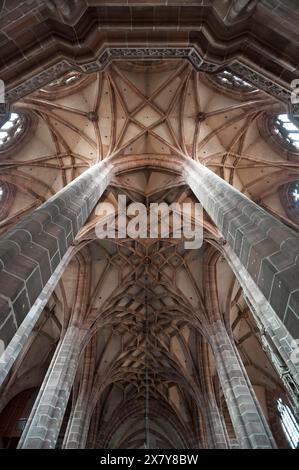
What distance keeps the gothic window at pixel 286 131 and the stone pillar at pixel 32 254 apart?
10.5 m

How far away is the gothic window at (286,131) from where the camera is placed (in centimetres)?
1356

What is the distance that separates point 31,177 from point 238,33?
12.3m

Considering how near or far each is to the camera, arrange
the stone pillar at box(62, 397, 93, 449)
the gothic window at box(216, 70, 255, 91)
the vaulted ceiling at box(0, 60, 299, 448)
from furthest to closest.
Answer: the vaulted ceiling at box(0, 60, 299, 448) → the gothic window at box(216, 70, 255, 91) → the stone pillar at box(62, 397, 93, 449)

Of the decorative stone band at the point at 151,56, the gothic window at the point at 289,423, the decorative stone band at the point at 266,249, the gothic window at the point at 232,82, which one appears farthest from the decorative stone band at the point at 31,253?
the gothic window at the point at 289,423

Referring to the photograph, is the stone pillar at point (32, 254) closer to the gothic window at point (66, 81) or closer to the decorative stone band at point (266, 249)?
the decorative stone band at point (266, 249)

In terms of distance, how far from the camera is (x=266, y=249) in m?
4.47

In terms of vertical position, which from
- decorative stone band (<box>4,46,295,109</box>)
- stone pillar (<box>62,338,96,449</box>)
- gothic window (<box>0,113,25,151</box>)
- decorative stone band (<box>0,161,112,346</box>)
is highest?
gothic window (<box>0,113,25,151</box>)

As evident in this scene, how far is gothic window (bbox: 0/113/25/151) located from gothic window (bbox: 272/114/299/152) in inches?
459

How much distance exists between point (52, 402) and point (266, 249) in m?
8.50

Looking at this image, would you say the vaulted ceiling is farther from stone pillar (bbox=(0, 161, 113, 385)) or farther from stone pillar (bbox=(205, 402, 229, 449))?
stone pillar (bbox=(0, 161, 113, 385))

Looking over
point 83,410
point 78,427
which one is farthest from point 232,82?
point 83,410

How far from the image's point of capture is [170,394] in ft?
73.0

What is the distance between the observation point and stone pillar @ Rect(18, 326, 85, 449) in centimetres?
848

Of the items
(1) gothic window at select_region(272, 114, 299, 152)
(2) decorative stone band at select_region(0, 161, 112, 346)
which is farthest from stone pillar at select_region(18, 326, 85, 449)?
(1) gothic window at select_region(272, 114, 299, 152)
